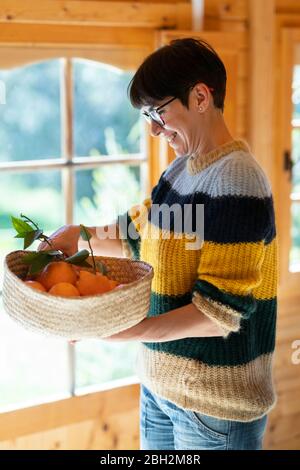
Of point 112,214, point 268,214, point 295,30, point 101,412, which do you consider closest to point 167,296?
point 268,214

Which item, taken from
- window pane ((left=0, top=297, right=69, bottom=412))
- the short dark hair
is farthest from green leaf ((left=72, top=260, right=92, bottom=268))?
window pane ((left=0, top=297, right=69, bottom=412))

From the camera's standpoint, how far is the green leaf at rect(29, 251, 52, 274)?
1369 millimetres

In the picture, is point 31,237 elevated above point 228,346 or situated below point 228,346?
above

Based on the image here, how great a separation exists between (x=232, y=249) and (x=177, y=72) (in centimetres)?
37

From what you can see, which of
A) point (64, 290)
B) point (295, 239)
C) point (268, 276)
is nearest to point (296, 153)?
point (295, 239)

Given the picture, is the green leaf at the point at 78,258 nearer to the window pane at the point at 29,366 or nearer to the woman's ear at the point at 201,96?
the woman's ear at the point at 201,96

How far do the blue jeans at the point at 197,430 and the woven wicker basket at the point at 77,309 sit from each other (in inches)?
12.3

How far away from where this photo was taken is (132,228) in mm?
1712

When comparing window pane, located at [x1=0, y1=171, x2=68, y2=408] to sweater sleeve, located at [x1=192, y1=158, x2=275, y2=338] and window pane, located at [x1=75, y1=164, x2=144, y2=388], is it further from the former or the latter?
sweater sleeve, located at [x1=192, y1=158, x2=275, y2=338]

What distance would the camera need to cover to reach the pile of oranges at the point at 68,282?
1.29m

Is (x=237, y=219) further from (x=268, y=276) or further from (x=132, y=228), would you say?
(x=132, y=228)

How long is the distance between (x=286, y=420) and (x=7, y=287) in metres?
1.67

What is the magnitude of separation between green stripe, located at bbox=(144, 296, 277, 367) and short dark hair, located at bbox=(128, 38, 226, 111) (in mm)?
430

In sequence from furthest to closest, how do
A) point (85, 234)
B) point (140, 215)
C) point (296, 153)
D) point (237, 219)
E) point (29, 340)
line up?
point (296, 153) → point (29, 340) → point (140, 215) → point (85, 234) → point (237, 219)
